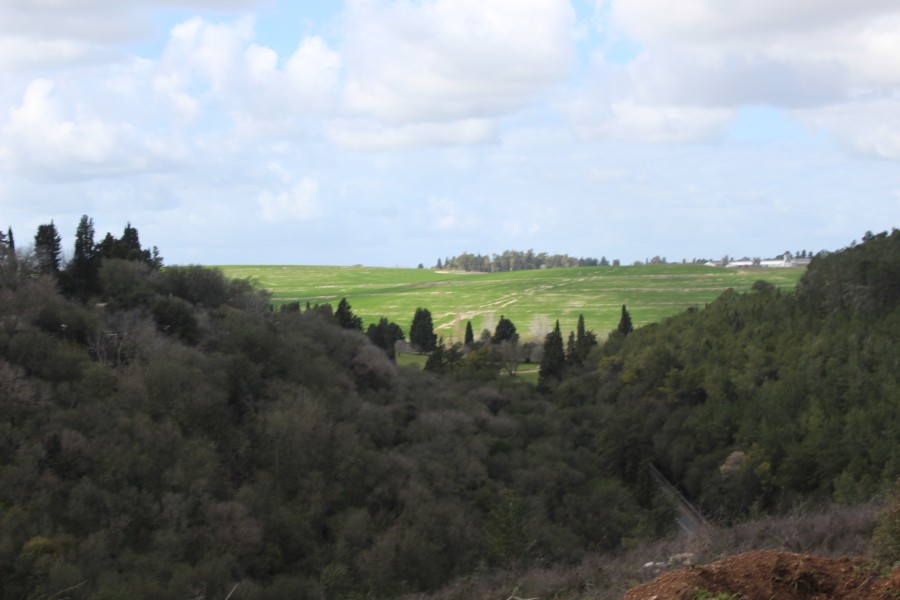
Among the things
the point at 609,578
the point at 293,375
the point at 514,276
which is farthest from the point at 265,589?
the point at 514,276

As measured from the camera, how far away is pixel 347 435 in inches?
1681

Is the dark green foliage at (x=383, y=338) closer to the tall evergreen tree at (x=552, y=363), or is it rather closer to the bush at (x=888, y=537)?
the tall evergreen tree at (x=552, y=363)

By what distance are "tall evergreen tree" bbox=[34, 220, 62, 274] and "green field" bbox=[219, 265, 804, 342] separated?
2432 inches

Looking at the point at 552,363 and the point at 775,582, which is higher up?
the point at 775,582

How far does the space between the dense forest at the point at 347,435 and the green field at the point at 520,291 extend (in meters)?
44.0

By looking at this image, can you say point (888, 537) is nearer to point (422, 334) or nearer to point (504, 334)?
point (422, 334)

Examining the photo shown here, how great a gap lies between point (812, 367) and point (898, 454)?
11401mm

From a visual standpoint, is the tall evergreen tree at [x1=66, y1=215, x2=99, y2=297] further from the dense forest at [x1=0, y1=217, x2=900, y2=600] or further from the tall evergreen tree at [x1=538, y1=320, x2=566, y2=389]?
the tall evergreen tree at [x1=538, y1=320, x2=566, y2=389]

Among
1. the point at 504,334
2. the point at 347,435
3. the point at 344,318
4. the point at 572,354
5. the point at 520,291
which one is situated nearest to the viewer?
the point at 347,435

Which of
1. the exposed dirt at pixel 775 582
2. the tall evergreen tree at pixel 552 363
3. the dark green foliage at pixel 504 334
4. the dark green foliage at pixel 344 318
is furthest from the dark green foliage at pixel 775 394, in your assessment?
the exposed dirt at pixel 775 582

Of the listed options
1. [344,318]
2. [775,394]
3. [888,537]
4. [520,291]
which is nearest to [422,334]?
[344,318]

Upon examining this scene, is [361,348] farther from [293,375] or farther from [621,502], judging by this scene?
[621,502]

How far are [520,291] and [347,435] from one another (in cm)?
11249

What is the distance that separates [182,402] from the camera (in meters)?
39.5
